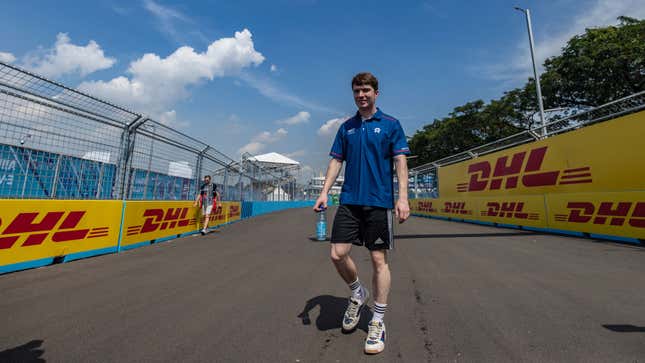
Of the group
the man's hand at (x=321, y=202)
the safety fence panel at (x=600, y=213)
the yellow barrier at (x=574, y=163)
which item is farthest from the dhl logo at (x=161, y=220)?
the yellow barrier at (x=574, y=163)

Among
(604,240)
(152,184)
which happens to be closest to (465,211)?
(604,240)

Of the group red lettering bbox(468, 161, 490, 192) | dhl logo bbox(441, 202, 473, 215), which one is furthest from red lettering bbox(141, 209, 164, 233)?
red lettering bbox(468, 161, 490, 192)

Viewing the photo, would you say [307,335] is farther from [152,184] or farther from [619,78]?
[619,78]

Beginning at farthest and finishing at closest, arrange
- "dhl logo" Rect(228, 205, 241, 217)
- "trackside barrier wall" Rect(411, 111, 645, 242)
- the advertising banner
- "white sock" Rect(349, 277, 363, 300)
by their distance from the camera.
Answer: "dhl logo" Rect(228, 205, 241, 217), the advertising banner, "trackside barrier wall" Rect(411, 111, 645, 242), "white sock" Rect(349, 277, 363, 300)

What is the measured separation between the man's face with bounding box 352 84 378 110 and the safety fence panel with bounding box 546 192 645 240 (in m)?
6.98

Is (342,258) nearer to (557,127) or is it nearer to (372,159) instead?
(372,159)

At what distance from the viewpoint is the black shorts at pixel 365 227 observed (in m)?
1.87

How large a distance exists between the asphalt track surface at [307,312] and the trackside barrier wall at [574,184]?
2671 mm

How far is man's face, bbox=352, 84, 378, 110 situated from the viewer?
2.02 metres

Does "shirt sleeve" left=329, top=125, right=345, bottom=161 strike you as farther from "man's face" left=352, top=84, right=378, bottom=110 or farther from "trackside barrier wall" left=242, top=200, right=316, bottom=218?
"trackside barrier wall" left=242, top=200, right=316, bottom=218

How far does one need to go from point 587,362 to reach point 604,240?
665 cm

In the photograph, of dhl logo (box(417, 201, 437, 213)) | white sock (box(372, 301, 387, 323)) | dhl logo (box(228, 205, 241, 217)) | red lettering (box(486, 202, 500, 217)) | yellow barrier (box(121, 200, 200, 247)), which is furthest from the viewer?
dhl logo (box(417, 201, 437, 213))

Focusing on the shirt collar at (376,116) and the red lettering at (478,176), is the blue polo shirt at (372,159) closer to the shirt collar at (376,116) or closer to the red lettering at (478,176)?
the shirt collar at (376,116)

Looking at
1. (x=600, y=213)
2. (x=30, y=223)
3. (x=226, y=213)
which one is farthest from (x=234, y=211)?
(x=600, y=213)
